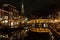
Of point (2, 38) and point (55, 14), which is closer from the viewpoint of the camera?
point (2, 38)

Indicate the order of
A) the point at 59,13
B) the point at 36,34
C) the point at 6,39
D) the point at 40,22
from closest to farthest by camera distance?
the point at 6,39
the point at 36,34
the point at 40,22
the point at 59,13

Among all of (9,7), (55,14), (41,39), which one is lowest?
(41,39)

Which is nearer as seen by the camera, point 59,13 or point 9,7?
point 59,13

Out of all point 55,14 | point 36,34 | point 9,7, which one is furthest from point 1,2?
point 36,34

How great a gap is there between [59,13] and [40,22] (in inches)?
431

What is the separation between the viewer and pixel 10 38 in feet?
25.6

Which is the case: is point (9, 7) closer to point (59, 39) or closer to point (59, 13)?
Answer: point (59, 13)

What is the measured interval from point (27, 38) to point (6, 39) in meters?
2.70

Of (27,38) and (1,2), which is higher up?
(1,2)

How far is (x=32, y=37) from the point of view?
10.5 m

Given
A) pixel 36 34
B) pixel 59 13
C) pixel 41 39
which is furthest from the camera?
pixel 59 13

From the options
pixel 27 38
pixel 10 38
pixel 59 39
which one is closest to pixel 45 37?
pixel 27 38

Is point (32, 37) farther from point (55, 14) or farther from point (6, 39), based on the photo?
point (55, 14)

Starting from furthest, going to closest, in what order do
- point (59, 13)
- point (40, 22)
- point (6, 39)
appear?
1. point (59, 13)
2. point (40, 22)
3. point (6, 39)
